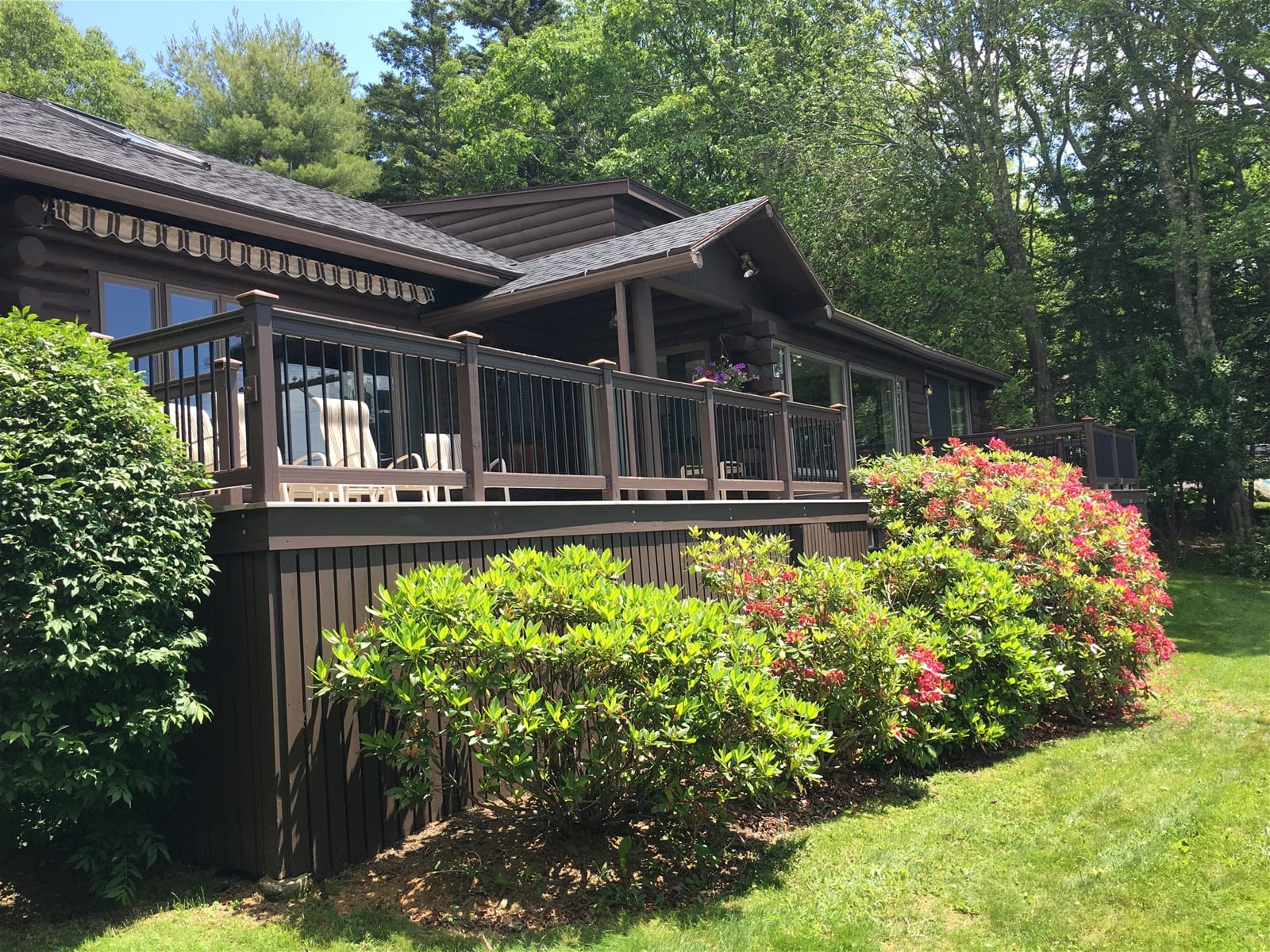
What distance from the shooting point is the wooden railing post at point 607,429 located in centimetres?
695

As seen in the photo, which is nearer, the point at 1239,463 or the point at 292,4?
the point at 1239,463

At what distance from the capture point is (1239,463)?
1986cm

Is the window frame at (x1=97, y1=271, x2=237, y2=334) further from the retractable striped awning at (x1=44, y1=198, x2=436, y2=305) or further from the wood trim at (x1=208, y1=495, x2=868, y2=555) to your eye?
the wood trim at (x1=208, y1=495, x2=868, y2=555)

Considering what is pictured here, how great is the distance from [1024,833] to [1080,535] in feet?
12.7

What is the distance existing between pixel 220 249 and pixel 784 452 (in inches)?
219

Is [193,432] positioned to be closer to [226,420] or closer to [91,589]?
[226,420]

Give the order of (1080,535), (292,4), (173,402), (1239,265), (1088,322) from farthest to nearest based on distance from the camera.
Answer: (292,4), (1088,322), (1239,265), (1080,535), (173,402)

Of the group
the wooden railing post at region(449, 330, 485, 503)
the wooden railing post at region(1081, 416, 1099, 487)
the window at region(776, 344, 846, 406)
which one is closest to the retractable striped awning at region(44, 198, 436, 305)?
the wooden railing post at region(449, 330, 485, 503)

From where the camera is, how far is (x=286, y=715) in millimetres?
4414

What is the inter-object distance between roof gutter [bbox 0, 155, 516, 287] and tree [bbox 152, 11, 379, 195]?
65.3 ft

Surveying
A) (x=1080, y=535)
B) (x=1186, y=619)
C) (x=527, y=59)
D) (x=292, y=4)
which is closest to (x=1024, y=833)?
(x=1080, y=535)

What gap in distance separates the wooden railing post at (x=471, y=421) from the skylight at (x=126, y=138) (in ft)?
17.6

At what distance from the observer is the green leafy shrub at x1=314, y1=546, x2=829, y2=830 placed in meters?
4.30

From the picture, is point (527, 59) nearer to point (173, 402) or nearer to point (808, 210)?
point (808, 210)
